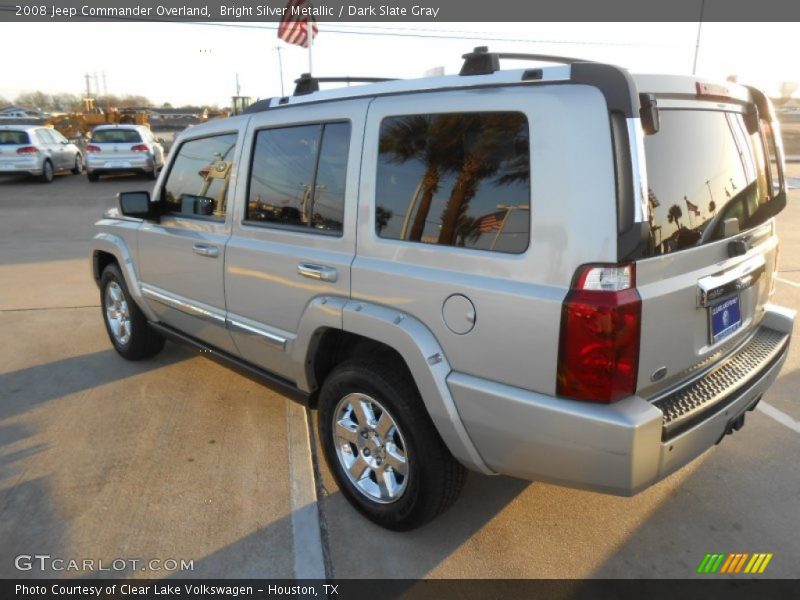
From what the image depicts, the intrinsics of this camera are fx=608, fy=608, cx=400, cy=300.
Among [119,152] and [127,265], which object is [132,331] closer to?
[127,265]

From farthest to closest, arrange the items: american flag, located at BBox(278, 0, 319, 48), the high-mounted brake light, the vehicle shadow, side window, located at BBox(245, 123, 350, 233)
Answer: american flag, located at BBox(278, 0, 319, 48) → the vehicle shadow → side window, located at BBox(245, 123, 350, 233) → the high-mounted brake light

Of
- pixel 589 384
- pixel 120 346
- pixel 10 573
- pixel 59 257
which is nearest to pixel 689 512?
pixel 589 384

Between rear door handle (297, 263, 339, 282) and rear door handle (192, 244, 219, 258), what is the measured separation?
805 mm

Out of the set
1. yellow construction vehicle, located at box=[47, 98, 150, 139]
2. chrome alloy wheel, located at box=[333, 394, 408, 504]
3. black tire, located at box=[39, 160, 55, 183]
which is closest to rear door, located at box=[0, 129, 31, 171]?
black tire, located at box=[39, 160, 55, 183]

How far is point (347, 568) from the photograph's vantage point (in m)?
2.58

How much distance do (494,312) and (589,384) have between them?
0.41 meters

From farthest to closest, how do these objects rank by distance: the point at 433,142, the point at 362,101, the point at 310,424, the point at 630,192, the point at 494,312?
the point at 310,424 < the point at 362,101 < the point at 433,142 < the point at 494,312 < the point at 630,192

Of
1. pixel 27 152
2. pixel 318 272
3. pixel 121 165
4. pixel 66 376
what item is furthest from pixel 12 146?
pixel 318 272

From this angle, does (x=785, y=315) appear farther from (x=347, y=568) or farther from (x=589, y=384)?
(x=347, y=568)

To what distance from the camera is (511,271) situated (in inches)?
84.8

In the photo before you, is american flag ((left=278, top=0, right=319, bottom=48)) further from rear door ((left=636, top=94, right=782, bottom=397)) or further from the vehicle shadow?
rear door ((left=636, top=94, right=782, bottom=397))

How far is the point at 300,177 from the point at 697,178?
180 cm

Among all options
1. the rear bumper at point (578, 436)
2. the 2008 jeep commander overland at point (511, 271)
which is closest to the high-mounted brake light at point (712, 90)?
the 2008 jeep commander overland at point (511, 271)

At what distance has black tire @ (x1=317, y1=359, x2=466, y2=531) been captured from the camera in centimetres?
254
